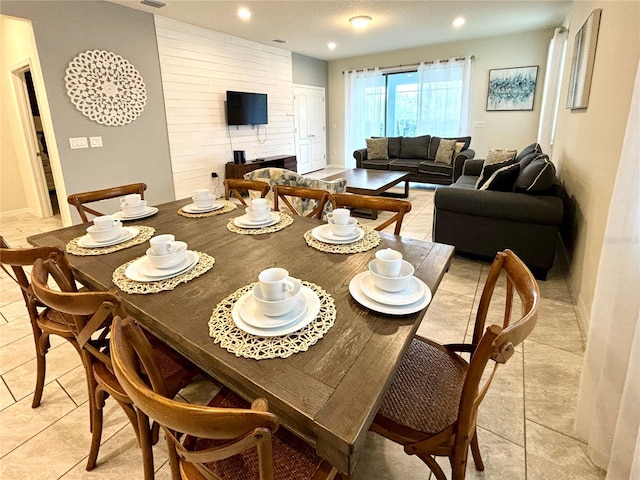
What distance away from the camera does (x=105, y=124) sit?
4.10 metres

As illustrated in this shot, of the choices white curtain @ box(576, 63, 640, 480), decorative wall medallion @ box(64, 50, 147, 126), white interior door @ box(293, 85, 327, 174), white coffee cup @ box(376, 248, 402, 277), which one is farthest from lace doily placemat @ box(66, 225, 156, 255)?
white interior door @ box(293, 85, 327, 174)

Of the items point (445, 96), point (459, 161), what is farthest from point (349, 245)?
point (445, 96)

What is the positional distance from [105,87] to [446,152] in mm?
5264

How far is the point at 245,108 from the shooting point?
19.1ft

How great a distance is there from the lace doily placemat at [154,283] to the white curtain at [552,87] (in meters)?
5.37

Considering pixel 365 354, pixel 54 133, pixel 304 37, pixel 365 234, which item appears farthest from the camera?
pixel 304 37

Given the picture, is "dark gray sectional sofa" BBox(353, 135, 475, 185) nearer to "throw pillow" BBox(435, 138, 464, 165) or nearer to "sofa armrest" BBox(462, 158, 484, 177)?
"throw pillow" BBox(435, 138, 464, 165)

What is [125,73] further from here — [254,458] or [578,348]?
[578,348]

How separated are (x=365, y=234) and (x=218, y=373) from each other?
3.07 feet

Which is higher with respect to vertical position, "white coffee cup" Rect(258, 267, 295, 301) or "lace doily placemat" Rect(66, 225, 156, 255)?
"white coffee cup" Rect(258, 267, 295, 301)

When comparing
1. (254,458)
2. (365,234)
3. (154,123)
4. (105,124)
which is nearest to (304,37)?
(154,123)

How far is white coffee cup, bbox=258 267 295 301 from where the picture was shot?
2.88 ft

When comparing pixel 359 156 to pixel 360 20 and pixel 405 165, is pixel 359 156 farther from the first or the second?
pixel 360 20

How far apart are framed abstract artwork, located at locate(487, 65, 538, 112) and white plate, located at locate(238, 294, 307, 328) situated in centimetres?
706
